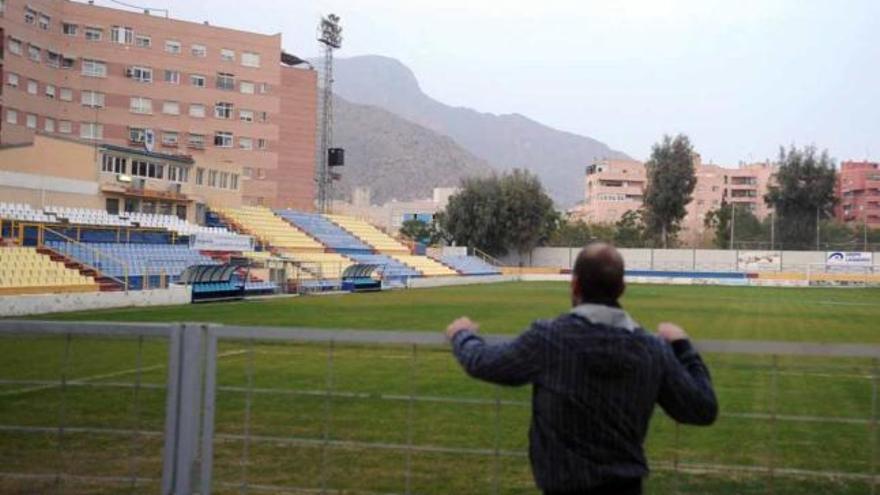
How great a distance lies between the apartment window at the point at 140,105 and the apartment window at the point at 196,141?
3.66 metres

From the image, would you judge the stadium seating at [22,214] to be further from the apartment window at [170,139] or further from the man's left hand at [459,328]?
the apartment window at [170,139]

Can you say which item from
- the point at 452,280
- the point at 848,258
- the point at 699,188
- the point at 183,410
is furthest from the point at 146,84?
the point at 699,188

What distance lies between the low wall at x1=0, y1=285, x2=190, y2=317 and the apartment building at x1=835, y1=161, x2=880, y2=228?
11648 cm

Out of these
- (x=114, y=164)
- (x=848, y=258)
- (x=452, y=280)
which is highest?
(x=114, y=164)

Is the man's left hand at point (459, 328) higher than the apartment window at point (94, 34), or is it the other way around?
the apartment window at point (94, 34)

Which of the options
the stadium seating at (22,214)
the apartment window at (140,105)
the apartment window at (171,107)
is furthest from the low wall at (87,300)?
the apartment window at (171,107)

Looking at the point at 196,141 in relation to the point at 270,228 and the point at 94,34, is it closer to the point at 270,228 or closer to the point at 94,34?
the point at 94,34

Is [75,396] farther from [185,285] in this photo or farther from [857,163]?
[857,163]

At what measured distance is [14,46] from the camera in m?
59.8

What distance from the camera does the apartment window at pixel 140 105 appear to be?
68.2 m

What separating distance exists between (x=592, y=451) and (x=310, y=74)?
82.2m

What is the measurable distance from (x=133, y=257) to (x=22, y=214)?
13.3ft

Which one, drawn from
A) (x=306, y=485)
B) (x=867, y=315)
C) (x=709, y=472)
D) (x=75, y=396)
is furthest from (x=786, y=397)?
(x=867, y=315)

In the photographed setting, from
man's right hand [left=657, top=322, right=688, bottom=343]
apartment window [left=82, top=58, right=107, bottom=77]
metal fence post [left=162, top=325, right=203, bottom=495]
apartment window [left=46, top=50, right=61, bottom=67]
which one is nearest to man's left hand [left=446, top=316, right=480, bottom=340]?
man's right hand [left=657, top=322, right=688, bottom=343]
